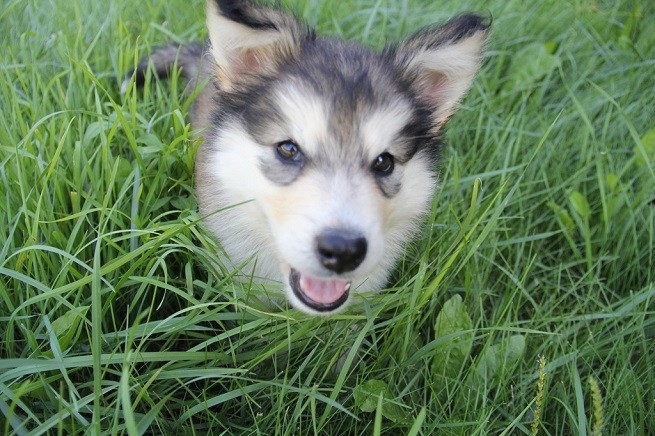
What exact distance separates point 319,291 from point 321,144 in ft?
1.85

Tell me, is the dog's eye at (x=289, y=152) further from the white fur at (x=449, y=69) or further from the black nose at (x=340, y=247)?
the white fur at (x=449, y=69)

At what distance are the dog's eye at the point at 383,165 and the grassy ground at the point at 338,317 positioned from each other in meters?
0.42

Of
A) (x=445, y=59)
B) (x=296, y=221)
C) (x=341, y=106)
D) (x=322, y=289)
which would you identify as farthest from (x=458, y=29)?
(x=322, y=289)

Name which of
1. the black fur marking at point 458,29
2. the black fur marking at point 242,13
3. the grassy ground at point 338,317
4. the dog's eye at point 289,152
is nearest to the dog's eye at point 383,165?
the dog's eye at point 289,152

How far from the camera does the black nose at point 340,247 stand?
85.6 inches

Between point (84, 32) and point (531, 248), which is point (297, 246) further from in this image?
point (84, 32)

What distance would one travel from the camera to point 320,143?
2408mm

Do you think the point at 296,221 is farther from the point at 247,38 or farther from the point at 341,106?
the point at 247,38

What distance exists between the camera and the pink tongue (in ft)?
8.16

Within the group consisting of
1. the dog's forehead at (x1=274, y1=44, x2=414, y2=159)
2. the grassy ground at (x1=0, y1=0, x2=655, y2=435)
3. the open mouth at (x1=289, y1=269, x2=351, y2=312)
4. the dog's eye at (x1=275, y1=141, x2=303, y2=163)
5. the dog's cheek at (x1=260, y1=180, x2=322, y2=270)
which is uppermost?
the dog's forehead at (x1=274, y1=44, x2=414, y2=159)

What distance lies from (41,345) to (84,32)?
228cm

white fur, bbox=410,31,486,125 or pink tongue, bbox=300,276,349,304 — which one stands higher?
white fur, bbox=410,31,486,125

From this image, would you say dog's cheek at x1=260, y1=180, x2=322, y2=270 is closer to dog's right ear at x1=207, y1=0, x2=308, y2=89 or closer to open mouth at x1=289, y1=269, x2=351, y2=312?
open mouth at x1=289, y1=269, x2=351, y2=312

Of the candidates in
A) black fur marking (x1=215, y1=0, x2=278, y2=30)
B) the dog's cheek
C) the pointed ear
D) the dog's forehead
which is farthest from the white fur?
the dog's cheek
